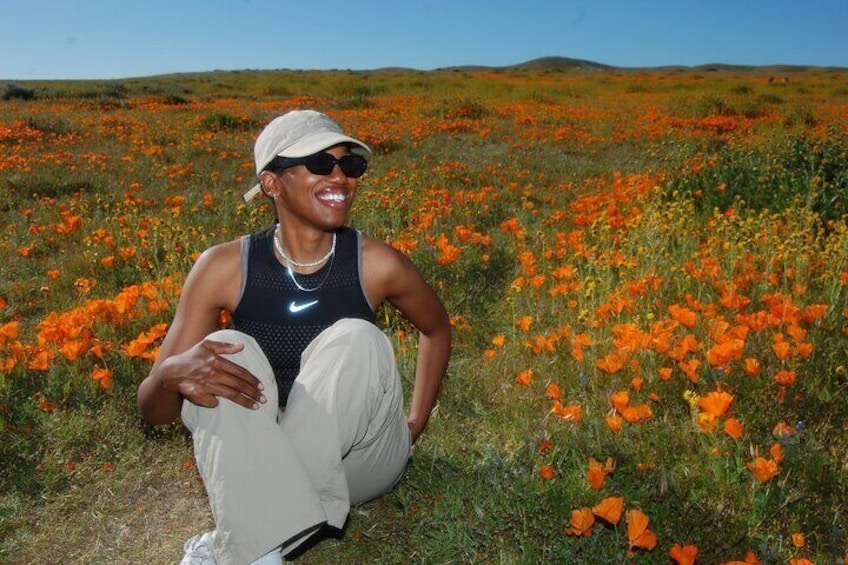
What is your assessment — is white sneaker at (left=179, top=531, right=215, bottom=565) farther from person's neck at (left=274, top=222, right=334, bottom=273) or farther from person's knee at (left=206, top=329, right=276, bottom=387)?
person's neck at (left=274, top=222, right=334, bottom=273)

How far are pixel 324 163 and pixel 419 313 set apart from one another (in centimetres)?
67

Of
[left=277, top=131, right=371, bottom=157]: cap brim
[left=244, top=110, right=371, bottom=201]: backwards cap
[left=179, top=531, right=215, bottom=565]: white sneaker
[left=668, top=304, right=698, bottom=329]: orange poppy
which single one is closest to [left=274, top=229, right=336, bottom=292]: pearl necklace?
[left=244, top=110, right=371, bottom=201]: backwards cap

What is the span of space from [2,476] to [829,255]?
463cm

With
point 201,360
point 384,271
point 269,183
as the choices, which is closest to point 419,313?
point 384,271

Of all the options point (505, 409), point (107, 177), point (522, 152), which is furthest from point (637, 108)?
point (505, 409)

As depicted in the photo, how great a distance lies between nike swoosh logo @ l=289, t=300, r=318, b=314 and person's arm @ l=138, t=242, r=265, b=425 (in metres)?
0.21

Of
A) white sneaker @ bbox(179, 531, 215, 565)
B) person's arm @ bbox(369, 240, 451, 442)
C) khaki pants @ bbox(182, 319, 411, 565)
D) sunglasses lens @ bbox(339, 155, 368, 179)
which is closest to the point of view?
khaki pants @ bbox(182, 319, 411, 565)

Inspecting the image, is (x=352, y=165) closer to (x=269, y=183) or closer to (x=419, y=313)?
(x=269, y=183)

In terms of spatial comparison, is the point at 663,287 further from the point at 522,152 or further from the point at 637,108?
the point at 637,108

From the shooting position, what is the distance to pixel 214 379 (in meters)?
1.92

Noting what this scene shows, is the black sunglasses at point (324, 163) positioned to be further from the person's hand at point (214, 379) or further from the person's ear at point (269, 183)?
the person's hand at point (214, 379)

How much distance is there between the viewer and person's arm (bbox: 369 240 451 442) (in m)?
2.46

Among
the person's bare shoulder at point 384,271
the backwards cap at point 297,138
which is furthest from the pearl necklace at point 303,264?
the backwards cap at point 297,138

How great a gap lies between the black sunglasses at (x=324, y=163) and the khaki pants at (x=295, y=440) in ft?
1.78
